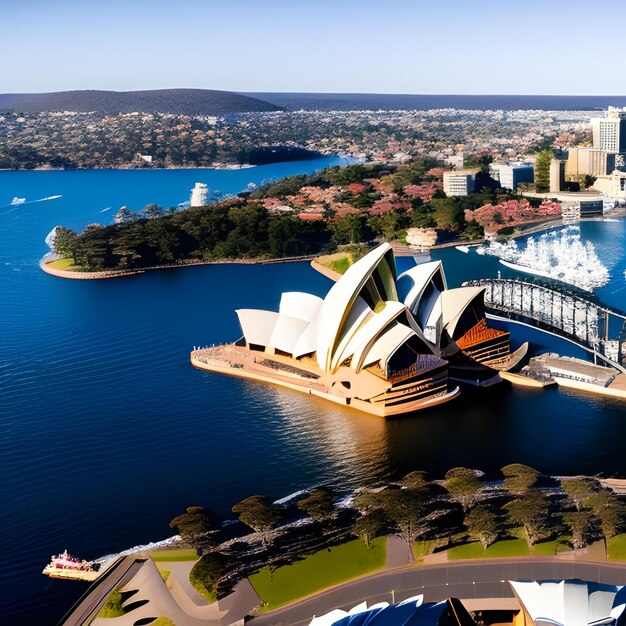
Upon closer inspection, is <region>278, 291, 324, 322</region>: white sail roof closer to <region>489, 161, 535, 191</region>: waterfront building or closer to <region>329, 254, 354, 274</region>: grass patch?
<region>329, 254, 354, 274</region>: grass patch

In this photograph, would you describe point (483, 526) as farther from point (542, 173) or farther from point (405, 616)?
point (542, 173)

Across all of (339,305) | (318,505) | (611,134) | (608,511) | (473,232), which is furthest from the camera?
(611,134)

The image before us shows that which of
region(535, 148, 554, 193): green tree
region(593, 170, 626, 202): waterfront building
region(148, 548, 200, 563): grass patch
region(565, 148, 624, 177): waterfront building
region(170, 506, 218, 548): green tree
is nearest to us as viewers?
region(148, 548, 200, 563): grass patch

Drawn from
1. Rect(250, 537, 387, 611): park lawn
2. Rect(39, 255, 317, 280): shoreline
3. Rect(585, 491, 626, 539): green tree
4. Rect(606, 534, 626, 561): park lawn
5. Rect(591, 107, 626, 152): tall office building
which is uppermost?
Rect(591, 107, 626, 152): tall office building

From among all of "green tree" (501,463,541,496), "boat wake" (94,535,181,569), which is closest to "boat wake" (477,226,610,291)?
"green tree" (501,463,541,496)

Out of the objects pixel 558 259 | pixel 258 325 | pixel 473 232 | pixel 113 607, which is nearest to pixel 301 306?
pixel 258 325

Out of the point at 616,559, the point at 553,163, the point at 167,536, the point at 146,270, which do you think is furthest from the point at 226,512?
the point at 553,163
